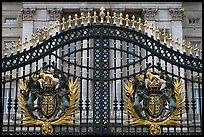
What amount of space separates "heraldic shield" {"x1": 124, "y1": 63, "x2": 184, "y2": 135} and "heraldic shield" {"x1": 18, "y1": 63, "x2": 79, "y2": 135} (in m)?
1.29

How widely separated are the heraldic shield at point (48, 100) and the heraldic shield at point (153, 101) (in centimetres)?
129

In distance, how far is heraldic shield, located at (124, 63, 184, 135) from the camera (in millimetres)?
11289

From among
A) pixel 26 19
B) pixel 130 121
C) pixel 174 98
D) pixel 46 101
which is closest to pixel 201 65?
pixel 174 98

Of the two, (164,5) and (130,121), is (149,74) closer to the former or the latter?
(130,121)

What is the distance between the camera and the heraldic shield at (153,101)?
444 inches

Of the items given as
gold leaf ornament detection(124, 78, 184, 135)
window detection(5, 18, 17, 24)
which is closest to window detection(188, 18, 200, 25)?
window detection(5, 18, 17, 24)

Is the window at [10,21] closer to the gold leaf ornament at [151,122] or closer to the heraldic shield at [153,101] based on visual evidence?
the heraldic shield at [153,101]

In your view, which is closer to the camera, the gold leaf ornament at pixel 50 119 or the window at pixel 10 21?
the gold leaf ornament at pixel 50 119

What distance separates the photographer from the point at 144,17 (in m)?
25.0

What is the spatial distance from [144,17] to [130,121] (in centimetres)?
1424

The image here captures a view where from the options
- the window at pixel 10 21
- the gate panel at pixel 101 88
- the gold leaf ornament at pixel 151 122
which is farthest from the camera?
the window at pixel 10 21

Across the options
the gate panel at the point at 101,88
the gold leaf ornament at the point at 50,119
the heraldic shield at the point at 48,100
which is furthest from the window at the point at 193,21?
the gold leaf ornament at the point at 50,119

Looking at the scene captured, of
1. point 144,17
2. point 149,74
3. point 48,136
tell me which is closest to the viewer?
point 48,136

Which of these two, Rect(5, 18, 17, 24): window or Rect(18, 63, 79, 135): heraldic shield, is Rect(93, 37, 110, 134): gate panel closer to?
Rect(18, 63, 79, 135): heraldic shield
